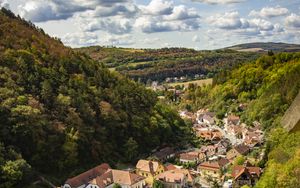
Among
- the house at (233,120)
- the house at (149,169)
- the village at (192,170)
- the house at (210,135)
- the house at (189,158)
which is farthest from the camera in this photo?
the house at (233,120)

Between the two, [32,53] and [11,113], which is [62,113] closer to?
[11,113]

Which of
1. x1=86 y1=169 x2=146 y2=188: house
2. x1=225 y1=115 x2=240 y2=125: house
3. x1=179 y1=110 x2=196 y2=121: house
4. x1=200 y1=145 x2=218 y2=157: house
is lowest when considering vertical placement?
x1=179 y1=110 x2=196 y2=121: house

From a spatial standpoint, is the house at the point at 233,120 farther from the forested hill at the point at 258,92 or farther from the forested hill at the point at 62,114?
the forested hill at the point at 62,114

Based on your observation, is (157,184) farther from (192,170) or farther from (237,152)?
(237,152)

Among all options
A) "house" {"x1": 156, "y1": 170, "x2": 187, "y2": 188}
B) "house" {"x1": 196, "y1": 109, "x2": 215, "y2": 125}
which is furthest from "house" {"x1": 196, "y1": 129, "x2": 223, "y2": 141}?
"house" {"x1": 156, "y1": 170, "x2": 187, "y2": 188}

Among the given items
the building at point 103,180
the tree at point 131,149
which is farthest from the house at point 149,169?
the tree at point 131,149

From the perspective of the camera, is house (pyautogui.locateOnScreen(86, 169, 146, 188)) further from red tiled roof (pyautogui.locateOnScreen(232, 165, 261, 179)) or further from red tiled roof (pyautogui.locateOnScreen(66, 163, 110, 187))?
red tiled roof (pyautogui.locateOnScreen(232, 165, 261, 179))

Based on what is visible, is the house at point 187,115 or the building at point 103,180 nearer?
the building at point 103,180
